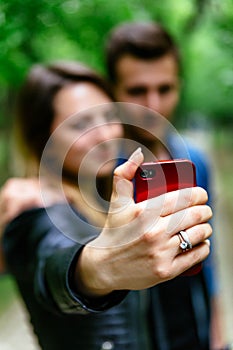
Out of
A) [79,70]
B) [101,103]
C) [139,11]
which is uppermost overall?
[139,11]

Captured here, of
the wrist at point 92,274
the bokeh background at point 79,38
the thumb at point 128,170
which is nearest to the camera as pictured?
the thumb at point 128,170

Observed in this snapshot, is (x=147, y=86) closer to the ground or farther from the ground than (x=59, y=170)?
farther from the ground

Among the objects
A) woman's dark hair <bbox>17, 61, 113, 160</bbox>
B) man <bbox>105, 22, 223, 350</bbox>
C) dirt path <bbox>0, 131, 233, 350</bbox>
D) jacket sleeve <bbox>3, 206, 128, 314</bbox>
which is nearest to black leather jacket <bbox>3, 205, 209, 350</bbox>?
jacket sleeve <bbox>3, 206, 128, 314</bbox>

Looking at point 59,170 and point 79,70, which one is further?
point 79,70

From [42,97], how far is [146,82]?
554mm

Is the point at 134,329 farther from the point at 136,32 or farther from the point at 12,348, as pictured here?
the point at 12,348

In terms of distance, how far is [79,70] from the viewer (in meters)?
1.42

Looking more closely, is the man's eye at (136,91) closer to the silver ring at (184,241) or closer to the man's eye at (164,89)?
the man's eye at (164,89)

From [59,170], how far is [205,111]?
27.6 metres

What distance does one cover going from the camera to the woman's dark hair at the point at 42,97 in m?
1.36

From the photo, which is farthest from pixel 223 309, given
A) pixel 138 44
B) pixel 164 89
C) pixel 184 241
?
pixel 184 241

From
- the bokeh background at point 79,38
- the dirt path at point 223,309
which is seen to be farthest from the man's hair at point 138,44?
the dirt path at point 223,309

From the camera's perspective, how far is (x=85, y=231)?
0.94 metres

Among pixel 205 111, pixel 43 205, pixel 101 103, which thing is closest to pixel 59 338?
pixel 43 205
